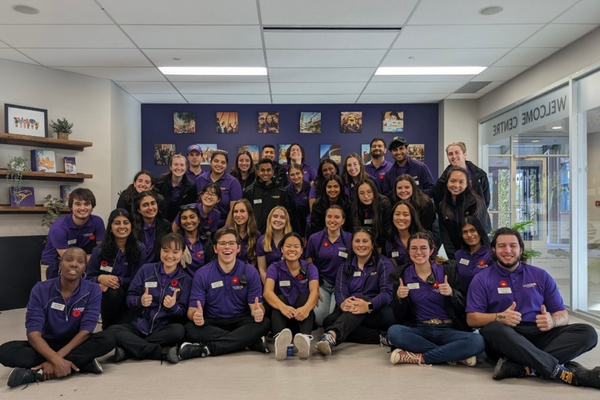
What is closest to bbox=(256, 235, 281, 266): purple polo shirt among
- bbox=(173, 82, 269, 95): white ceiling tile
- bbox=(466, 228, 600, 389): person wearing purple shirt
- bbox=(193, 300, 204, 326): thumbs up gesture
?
bbox=(193, 300, 204, 326): thumbs up gesture

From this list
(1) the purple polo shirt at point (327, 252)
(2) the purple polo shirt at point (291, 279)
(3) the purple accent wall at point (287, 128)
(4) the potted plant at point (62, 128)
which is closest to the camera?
(2) the purple polo shirt at point (291, 279)

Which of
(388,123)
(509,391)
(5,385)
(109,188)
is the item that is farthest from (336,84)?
(5,385)

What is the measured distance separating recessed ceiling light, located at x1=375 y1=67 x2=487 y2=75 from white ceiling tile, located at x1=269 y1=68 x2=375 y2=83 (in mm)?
208

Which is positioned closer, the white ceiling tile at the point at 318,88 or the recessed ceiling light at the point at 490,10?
the recessed ceiling light at the point at 490,10

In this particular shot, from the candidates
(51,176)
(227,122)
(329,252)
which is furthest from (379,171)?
(51,176)

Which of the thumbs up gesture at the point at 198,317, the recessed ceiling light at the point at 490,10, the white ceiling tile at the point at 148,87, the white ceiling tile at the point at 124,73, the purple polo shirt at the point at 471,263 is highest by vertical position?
the recessed ceiling light at the point at 490,10

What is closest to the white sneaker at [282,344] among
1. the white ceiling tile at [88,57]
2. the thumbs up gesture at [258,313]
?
the thumbs up gesture at [258,313]

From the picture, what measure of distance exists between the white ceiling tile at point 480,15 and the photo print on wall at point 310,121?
380cm

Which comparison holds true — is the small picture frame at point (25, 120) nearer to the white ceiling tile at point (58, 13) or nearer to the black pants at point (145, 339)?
the white ceiling tile at point (58, 13)

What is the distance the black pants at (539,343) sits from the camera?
9.78ft

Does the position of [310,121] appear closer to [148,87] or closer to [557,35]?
[148,87]

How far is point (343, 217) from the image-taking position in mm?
4430

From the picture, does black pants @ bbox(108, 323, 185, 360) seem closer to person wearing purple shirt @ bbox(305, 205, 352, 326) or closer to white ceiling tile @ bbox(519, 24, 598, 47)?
person wearing purple shirt @ bbox(305, 205, 352, 326)

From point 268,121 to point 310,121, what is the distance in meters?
0.78
